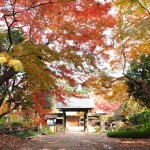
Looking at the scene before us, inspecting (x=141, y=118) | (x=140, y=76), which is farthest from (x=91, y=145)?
(x=141, y=118)

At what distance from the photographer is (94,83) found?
54.6ft

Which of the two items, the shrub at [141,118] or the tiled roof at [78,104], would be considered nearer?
the shrub at [141,118]

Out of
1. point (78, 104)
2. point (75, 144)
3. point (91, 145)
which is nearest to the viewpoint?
point (91, 145)

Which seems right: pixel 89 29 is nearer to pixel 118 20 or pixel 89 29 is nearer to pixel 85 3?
pixel 85 3

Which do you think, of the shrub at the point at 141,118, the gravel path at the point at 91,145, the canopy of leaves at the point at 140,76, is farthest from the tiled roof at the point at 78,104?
the canopy of leaves at the point at 140,76

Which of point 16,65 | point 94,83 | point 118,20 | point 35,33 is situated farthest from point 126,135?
point 16,65

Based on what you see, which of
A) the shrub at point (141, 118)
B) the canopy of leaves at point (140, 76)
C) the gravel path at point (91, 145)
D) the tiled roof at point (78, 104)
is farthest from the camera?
the tiled roof at point (78, 104)

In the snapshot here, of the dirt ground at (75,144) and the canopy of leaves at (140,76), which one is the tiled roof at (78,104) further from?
the canopy of leaves at (140,76)

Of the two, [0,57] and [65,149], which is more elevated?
[0,57]

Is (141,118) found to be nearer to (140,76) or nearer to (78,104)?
(140,76)

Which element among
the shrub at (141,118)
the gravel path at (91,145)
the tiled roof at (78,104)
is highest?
the tiled roof at (78,104)

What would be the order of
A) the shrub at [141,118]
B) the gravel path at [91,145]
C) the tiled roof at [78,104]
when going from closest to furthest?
the gravel path at [91,145], the shrub at [141,118], the tiled roof at [78,104]

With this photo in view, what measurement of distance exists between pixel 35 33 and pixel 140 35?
5629 millimetres

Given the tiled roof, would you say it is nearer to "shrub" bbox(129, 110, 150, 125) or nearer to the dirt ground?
"shrub" bbox(129, 110, 150, 125)
